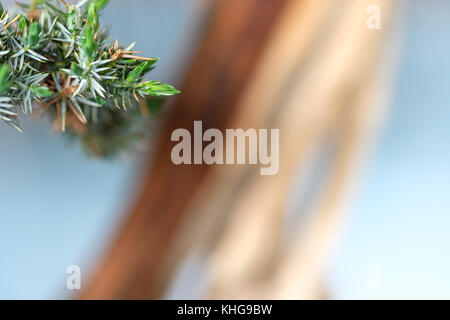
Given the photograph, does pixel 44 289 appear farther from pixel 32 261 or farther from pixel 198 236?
pixel 198 236

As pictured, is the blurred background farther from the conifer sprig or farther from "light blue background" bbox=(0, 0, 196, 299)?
the conifer sprig

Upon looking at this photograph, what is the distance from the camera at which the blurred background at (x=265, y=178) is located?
43 centimetres

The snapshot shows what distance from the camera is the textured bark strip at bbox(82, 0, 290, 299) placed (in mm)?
427

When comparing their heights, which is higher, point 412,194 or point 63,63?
point 63,63

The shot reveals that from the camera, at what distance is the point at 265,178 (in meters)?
0.47

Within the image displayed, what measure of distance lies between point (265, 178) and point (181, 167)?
10 cm

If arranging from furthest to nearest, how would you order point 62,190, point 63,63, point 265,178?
point 62,190 → point 265,178 → point 63,63

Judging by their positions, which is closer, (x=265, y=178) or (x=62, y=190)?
(x=265, y=178)

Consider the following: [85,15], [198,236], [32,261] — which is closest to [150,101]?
[85,15]

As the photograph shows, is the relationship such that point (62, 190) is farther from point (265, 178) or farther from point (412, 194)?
point (412, 194)

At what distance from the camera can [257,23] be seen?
421mm

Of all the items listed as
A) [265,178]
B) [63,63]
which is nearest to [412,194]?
[265,178]

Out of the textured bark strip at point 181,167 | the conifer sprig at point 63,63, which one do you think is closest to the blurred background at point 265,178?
the textured bark strip at point 181,167

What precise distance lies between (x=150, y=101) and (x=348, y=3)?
0.24 metres
